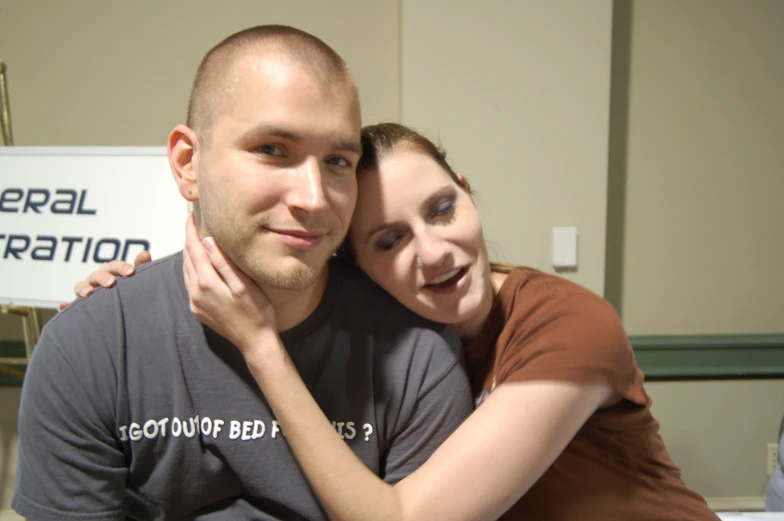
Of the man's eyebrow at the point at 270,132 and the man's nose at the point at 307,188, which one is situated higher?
the man's eyebrow at the point at 270,132

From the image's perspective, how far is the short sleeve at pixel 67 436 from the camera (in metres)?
0.81

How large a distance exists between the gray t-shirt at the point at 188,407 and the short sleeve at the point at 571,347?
4.8 inches

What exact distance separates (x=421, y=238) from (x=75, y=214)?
1.14m

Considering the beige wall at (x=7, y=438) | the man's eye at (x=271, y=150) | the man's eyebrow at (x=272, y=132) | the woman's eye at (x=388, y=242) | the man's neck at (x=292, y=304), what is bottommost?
the beige wall at (x=7, y=438)

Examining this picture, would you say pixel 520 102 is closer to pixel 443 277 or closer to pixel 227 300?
pixel 443 277

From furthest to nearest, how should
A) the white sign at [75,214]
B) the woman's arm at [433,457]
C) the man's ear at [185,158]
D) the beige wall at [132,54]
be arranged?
1. the beige wall at [132,54]
2. the white sign at [75,214]
3. the man's ear at [185,158]
4. the woman's arm at [433,457]

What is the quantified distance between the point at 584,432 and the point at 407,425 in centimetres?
31

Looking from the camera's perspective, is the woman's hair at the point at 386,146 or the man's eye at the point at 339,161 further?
the woman's hair at the point at 386,146

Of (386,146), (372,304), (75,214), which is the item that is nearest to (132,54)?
(75,214)

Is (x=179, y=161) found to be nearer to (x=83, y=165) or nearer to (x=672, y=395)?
(x=83, y=165)

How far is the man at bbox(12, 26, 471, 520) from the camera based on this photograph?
780 mm

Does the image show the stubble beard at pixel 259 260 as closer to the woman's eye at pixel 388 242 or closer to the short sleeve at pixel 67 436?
the woman's eye at pixel 388 242

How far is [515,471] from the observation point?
2.60 ft

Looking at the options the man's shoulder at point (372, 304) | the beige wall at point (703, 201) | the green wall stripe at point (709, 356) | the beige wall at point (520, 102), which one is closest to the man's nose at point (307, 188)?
the man's shoulder at point (372, 304)
